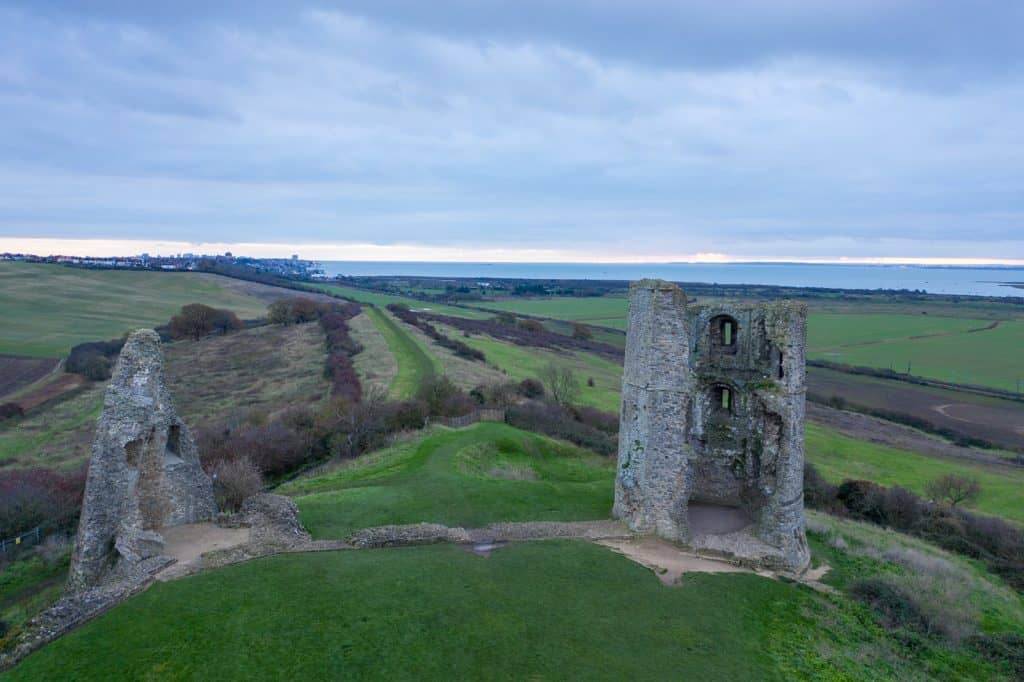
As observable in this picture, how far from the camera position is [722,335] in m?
23.8

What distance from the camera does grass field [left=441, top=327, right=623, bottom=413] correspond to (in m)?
55.2

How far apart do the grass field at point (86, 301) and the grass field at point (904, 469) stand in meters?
68.9

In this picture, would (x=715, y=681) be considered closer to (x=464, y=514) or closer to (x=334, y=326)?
(x=464, y=514)

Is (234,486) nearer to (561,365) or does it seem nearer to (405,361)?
(405,361)

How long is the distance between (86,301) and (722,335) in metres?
94.5

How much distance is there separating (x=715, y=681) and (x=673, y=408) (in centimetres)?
868

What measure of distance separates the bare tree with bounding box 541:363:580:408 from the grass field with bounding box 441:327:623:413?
1460 mm

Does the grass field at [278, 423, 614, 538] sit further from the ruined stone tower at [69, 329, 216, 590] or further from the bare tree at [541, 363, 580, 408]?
the bare tree at [541, 363, 580, 408]

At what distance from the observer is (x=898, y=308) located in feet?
490

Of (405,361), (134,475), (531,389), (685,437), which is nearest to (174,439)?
(134,475)

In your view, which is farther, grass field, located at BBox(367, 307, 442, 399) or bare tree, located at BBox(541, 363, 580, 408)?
bare tree, located at BBox(541, 363, 580, 408)

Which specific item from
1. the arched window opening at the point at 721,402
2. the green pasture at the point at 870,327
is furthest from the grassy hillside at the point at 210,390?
the green pasture at the point at 870,327

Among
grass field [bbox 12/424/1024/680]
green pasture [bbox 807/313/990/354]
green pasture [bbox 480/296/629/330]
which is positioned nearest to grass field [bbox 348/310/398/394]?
Answer: grass field [bbox 12/424/1024/680]

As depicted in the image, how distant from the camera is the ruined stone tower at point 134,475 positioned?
1609 centimetres
